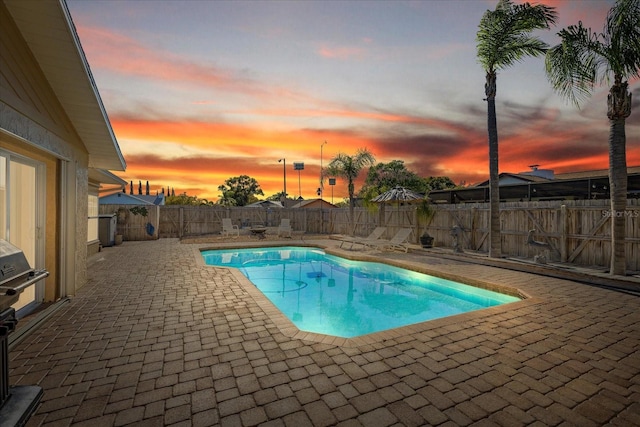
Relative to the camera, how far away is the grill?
5.92 feet

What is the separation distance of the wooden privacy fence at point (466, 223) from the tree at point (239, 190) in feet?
106

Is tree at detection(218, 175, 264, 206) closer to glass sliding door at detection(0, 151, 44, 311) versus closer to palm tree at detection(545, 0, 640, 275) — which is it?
glass sliding door at detection(0, 151, 44, 311)

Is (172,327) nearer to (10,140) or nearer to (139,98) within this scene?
(10,140)

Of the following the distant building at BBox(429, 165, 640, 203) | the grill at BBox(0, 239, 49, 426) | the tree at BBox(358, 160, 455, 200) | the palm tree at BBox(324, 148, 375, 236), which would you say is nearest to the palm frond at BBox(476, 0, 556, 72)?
the distant building at BBox(429, 165, 640, 203)

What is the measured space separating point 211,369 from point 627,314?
623 centimetres

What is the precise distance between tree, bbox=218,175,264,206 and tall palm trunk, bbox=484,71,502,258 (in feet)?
150

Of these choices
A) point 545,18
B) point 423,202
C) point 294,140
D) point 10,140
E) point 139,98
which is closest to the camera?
point 10,140

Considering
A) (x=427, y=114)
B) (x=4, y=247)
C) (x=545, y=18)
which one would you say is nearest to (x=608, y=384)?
(x=4, y=247)

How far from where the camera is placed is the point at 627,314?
15.0 feet

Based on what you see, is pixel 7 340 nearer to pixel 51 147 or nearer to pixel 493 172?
pixel 51 147

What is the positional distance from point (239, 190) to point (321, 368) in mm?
52013

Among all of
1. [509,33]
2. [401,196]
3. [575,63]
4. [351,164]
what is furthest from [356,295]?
[351,164]

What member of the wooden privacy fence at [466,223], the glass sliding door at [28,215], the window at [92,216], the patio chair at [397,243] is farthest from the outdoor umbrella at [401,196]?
the window at [92,216]

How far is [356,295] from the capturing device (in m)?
7.61
